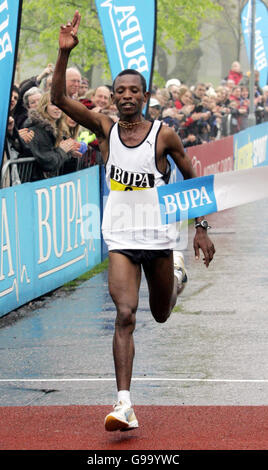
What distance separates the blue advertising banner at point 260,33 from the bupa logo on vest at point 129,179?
26.3 m

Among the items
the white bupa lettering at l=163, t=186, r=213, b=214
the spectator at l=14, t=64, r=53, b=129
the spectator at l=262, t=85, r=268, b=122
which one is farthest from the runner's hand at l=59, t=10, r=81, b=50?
the spectator at l=262, t=85, r=268, b=122

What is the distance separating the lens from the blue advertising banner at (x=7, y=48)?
9758mm

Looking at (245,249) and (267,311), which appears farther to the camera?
(245,249)

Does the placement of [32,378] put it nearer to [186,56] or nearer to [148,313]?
[148,313]

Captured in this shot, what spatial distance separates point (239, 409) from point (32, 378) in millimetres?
1733

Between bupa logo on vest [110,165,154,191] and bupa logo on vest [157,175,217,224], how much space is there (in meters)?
0.15

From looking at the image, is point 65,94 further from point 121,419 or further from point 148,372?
point 148,372

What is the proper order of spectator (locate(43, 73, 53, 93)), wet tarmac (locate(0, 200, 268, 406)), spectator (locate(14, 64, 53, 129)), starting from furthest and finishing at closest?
spectator (locate(43, 73, 53, 93)) → spectator (locate(14, 64, 53, 129)) → wet tarmac (locate(0, 200, 268, 406))

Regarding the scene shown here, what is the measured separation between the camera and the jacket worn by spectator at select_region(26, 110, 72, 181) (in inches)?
468

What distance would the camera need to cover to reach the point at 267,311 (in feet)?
34.6

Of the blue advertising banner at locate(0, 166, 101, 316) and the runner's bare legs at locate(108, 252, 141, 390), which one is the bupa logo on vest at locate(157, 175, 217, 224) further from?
the blue advertising banner at locate(0, 166, 101, 316)

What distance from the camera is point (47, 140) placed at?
475 inches

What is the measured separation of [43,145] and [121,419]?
6259 mm

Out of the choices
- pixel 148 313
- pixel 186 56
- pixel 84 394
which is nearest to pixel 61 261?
pixel 148 313
